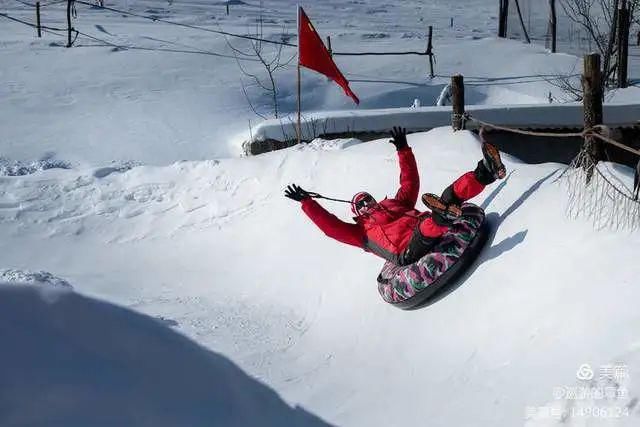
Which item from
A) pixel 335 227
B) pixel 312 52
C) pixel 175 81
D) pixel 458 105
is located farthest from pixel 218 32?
pixel 335 227

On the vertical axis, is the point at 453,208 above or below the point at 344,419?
above

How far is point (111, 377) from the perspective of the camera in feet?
19.9

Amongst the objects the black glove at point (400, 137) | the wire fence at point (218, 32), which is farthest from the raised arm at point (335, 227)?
the wire fence at point (218, 32)

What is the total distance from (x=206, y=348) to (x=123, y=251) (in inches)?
119

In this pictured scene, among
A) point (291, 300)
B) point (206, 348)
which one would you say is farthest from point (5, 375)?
point (291, 300)

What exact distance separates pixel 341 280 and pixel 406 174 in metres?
1.20

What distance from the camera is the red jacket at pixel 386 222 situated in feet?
21.6

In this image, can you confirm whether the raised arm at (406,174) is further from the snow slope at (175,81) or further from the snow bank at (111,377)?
the snow slope at (175,81)

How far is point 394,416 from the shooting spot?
5406 mm

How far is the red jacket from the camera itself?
657cm

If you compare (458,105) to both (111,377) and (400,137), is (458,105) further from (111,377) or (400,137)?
(111,377)

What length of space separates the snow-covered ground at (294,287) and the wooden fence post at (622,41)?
33.9 ft

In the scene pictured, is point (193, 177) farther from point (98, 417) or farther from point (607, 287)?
point (607, 287)

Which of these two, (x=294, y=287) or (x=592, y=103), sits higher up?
(x=592, y=103)
